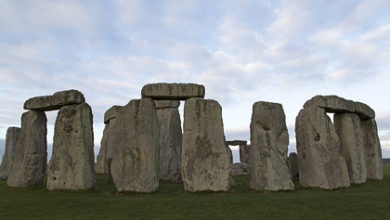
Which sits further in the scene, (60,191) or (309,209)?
(60,191)

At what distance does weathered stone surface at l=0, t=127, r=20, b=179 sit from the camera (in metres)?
14.2

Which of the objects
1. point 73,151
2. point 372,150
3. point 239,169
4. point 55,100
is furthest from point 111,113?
point 372,150

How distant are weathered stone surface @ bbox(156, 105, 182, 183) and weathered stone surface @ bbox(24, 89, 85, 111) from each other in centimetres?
471

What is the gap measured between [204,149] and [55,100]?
4973 millimetres

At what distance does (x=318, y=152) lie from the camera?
9.55 m

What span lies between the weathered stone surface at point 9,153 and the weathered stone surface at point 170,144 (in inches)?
272

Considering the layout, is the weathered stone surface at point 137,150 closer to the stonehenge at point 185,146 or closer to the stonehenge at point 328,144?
the stonehenge at point 185,146

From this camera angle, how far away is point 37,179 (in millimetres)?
10305

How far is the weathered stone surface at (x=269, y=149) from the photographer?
29.2ft

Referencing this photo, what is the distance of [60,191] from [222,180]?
4.57 meters

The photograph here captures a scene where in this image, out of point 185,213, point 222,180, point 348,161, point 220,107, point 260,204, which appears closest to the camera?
point 185,213

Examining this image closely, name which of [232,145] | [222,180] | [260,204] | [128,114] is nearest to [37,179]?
[128,114]

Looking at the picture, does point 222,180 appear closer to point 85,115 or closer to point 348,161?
point 85,115

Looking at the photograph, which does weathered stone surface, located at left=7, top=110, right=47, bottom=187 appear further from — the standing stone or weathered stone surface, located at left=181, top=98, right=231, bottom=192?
weathered stone surface, located at left=181, top=98, right=231, bottom=192
